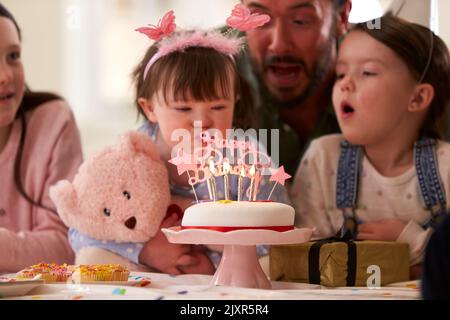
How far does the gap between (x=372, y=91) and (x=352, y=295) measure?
18.7 inches

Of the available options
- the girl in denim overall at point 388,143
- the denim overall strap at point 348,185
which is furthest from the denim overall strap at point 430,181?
the denim overall strap at point 348,185

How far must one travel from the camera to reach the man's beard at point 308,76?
5.21ft

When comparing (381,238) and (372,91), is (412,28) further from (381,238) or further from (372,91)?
(381,238)

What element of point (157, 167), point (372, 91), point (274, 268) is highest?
point (372, 91)

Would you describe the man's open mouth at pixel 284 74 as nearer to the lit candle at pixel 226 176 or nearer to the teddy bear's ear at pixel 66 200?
the lit candle at pixel 226 176

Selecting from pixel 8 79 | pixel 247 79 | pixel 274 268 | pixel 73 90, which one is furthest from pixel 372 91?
pixel 8 79

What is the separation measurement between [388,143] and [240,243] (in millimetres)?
462

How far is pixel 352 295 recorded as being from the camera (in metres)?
1.19

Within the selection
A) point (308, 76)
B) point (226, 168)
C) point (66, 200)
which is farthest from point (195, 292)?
point (308, 76)

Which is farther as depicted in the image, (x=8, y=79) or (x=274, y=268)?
(x=8, y=79)

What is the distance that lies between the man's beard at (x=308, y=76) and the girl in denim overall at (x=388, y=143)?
0.05 meters

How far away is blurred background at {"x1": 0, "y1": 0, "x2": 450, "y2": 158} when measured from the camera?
1.50 meters
